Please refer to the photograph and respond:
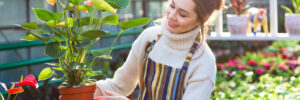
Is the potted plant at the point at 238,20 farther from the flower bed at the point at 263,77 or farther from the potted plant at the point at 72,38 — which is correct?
the potted plant at the point at 72,38

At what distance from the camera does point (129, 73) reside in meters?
1.55

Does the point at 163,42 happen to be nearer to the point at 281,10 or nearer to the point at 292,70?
the point at 292,70

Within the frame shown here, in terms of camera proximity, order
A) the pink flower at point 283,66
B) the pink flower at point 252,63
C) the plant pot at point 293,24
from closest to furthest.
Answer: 1. the plant pot at point 293,24
2. the pink flower at point 283,66
3. the pink flower at point 252,63

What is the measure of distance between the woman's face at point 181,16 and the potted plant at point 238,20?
A: 6.20 feet

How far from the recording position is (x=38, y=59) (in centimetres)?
360

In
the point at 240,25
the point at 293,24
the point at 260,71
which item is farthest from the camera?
the point at 260,71

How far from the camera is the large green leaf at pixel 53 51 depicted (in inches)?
52.5

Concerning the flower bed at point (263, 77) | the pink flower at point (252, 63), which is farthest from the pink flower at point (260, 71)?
the pink flower at point (252, 63)

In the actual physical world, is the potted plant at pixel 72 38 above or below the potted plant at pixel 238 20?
below

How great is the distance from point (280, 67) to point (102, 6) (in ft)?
11.9

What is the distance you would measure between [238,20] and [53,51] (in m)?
2.18

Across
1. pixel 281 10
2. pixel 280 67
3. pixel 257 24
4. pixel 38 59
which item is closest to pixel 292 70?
pixel 280 67

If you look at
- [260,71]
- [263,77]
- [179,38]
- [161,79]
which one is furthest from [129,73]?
[260,71]

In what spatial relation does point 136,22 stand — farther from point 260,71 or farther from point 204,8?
point 260,71
